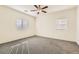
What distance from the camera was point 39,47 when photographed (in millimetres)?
1796

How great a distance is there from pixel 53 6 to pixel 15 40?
3.41 feet

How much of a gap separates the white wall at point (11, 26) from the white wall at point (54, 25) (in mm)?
184

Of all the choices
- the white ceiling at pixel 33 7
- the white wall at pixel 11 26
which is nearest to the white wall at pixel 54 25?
the white ceiling at pixel 33 7

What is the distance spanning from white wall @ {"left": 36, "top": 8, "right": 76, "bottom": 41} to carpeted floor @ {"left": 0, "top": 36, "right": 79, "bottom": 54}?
13 centimetres

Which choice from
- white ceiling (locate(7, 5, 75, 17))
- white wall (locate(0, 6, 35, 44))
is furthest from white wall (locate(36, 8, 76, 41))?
white wall (locate(0, 6, 35, 44))

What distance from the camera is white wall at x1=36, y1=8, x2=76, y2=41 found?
5.83ft

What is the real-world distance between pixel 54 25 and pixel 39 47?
567 millimetres

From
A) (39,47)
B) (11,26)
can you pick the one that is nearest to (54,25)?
(39,47)

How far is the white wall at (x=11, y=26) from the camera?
1.69 meters

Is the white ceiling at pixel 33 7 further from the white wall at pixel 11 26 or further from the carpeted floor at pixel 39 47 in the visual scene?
the carpeted floor at pixel 39 47

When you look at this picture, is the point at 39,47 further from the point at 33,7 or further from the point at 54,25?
the point at 33,7
